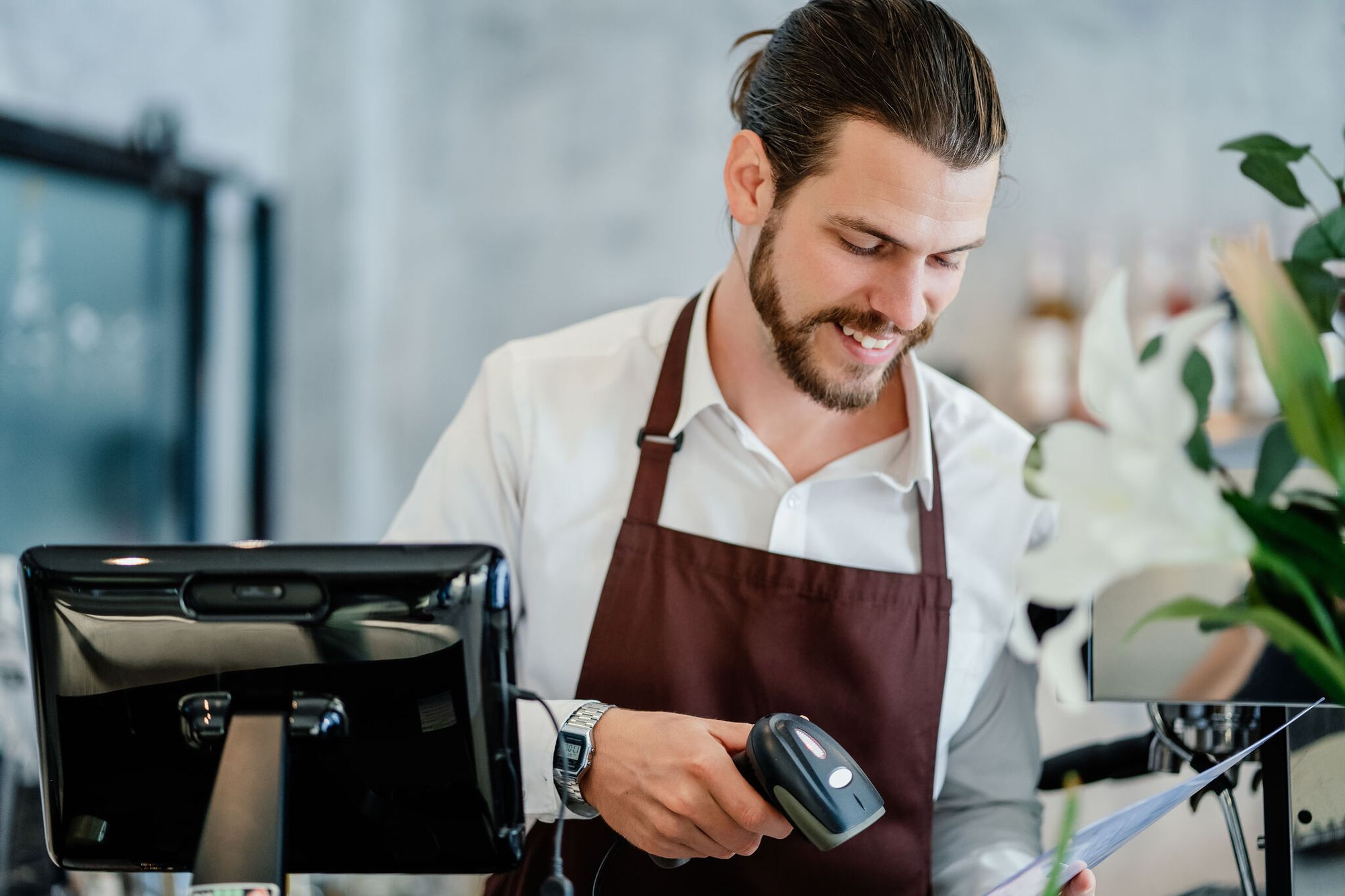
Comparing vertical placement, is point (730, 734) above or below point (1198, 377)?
below

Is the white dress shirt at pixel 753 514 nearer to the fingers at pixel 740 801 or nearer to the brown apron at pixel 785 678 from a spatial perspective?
the brown apron at pixel 785 678

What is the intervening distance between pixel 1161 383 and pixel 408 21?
9.70 ft

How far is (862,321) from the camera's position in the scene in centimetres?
128

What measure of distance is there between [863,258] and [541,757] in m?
0.63

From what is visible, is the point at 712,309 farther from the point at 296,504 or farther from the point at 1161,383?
the point at 296,504

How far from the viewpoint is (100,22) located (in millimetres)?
2639

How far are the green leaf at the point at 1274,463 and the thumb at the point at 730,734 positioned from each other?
0.51 m

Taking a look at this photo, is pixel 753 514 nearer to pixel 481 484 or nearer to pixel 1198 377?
pixel 481 484

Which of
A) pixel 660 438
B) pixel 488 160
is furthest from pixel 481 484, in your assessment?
pixel 488 160

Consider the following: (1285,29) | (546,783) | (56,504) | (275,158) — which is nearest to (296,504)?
(56,504)

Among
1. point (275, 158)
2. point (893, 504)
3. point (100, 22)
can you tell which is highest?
point (100, 22)

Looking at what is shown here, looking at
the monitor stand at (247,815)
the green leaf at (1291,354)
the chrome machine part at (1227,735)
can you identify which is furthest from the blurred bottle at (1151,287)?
the monitor stand at (247,815)

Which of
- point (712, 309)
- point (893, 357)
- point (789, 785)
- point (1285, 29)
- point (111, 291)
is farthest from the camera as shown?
point (111, 291)

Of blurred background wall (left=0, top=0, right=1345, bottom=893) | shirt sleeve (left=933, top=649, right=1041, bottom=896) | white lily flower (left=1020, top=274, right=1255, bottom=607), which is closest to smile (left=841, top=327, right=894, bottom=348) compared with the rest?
shirt sleeve (left=933, top=649, right=1041, bottom=896)
